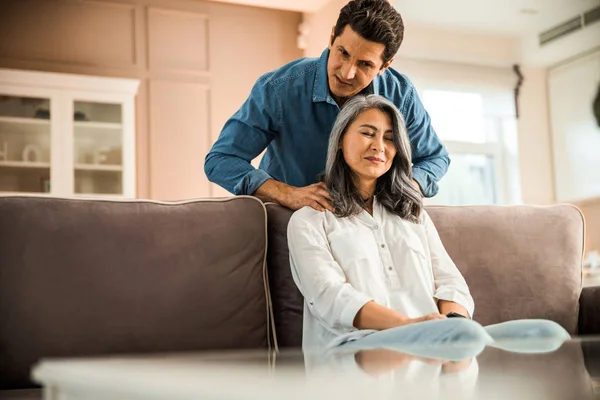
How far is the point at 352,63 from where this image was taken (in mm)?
1988

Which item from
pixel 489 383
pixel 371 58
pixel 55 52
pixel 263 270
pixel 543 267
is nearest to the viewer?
Answer: pixel 489 383

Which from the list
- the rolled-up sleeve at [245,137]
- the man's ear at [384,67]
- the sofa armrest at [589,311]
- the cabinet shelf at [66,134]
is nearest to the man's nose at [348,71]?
the man's ear at [384,67]

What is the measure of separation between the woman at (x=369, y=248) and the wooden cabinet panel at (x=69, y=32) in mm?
3728

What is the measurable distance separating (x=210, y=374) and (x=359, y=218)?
57.9 inches

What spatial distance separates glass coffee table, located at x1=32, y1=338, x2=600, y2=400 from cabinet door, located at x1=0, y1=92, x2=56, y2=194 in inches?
174

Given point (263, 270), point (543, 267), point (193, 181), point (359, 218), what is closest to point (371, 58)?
point (359, 218)

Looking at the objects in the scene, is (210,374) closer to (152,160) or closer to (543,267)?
(543,267)

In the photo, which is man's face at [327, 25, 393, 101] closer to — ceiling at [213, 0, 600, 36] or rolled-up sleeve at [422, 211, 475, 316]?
rolled-up sleeve at [422, 211, 475, 316]

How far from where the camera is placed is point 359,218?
Result: 187 cm

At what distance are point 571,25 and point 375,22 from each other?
371 cm

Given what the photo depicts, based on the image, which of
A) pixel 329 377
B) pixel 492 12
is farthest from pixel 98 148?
pixel 329 377

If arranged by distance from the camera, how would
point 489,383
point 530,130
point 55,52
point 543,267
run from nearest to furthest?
point 489,383, point 543,267, point 55,52, point 530,130

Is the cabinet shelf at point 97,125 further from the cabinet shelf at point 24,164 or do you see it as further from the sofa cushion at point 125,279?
the sofa cushion at point 125,279

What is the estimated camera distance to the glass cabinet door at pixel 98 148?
15.6 ft
